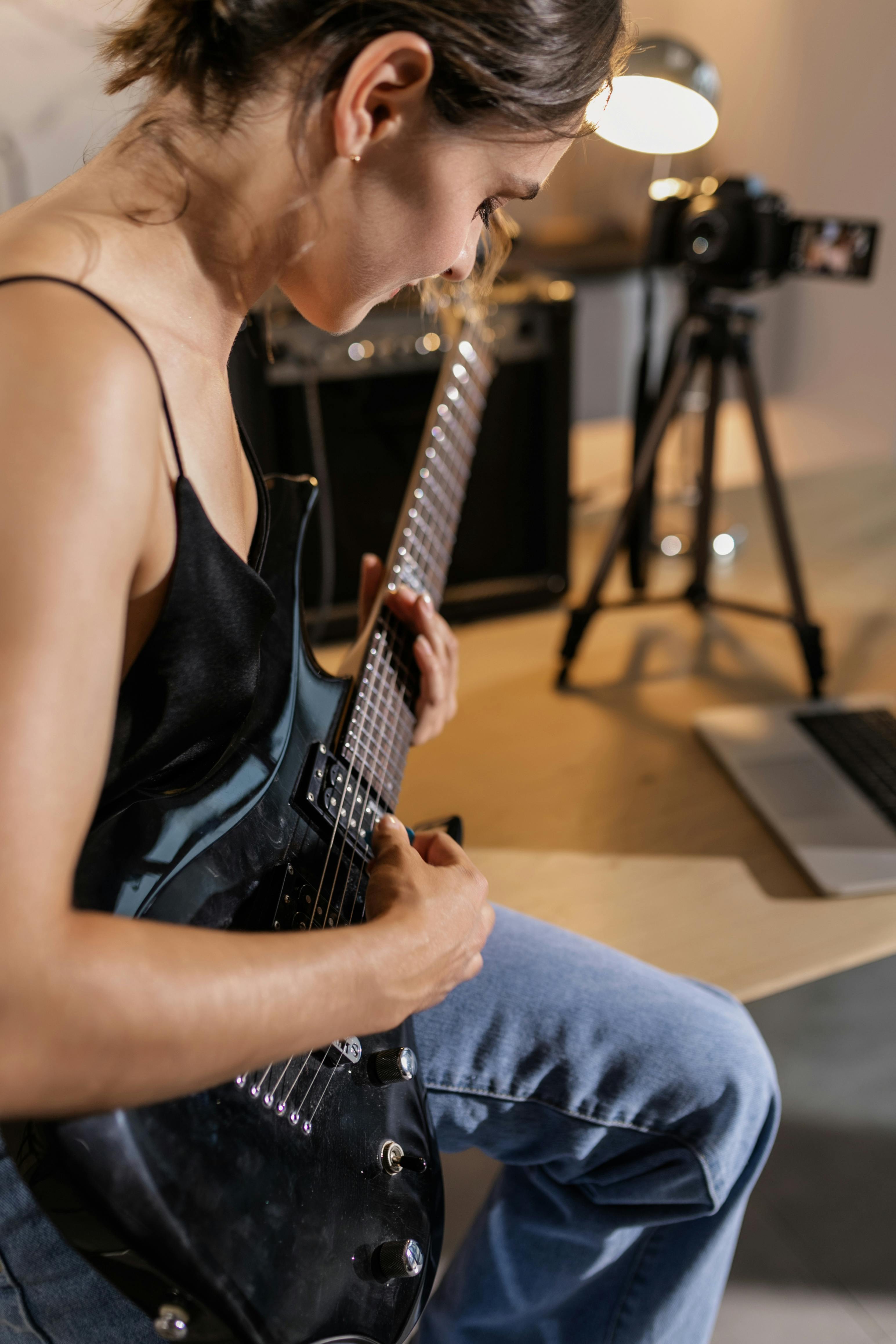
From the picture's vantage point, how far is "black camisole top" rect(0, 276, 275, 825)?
0.49 meters

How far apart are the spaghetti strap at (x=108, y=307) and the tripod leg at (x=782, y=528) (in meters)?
1.04

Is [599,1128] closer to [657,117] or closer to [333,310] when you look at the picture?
[333,310]

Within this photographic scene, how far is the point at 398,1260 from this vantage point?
Result: 58cm

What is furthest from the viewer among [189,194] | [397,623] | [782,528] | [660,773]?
[782,528]

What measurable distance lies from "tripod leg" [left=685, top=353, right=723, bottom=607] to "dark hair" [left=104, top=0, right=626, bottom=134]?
90cm

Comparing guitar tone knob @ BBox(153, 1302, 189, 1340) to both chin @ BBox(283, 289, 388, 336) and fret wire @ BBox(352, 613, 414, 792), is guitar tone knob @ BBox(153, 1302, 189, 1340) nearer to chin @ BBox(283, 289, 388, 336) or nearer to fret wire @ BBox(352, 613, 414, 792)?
fret wire @ BBox(352, 613, 414, 792)

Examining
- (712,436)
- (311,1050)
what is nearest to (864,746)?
(712,436)

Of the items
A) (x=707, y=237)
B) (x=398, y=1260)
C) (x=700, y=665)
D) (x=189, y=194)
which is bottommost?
(x=700, y=665)

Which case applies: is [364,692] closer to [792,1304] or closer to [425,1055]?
[425,1055]

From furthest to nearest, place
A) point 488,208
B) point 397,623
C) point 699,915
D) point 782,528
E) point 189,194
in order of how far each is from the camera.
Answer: point 782,528, point 699,915, point 397,623, point 488,208, point 189,194

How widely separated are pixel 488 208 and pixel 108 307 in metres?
0.26

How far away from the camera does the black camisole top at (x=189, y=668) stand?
1.60ft

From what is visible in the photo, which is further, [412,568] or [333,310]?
[412,568]

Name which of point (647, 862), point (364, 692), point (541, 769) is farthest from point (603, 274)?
point (364, 692)
